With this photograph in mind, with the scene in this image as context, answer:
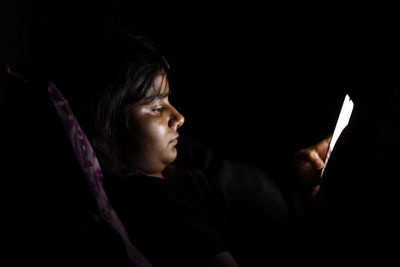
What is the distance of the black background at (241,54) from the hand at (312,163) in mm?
65

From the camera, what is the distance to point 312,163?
1031 millimetres

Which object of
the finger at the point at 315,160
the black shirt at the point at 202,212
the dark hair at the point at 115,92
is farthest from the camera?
the finger at the point at 315,160

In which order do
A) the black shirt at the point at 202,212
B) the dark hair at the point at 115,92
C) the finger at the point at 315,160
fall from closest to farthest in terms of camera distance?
1. the black shirt at the point at 202,212
2. the dark hair at the point at 115,92
3. the finger at the point at 315,160

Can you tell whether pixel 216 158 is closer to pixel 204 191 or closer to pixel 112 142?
pixel 204 191

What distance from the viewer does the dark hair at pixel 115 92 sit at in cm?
92

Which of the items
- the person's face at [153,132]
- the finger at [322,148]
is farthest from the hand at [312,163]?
the person's face at [153,132]

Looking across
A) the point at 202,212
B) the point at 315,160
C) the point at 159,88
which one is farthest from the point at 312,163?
the point at 159,88

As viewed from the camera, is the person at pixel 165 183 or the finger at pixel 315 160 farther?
the finger at pixel 315 160

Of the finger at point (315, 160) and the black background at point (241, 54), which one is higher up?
the black background at point (241, 54)

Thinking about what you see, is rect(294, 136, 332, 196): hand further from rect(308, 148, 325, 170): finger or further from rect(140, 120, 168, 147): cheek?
rect(140, 120, 168, 147): cheek

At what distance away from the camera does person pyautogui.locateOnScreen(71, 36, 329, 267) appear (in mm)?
831

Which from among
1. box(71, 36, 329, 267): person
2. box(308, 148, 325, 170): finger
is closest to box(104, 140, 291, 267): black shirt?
box(71, 36, 329, 267): person

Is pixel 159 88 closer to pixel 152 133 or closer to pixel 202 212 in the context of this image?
pixel 152 133

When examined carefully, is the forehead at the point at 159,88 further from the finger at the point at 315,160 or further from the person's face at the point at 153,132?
the finger at the point at 315,160
